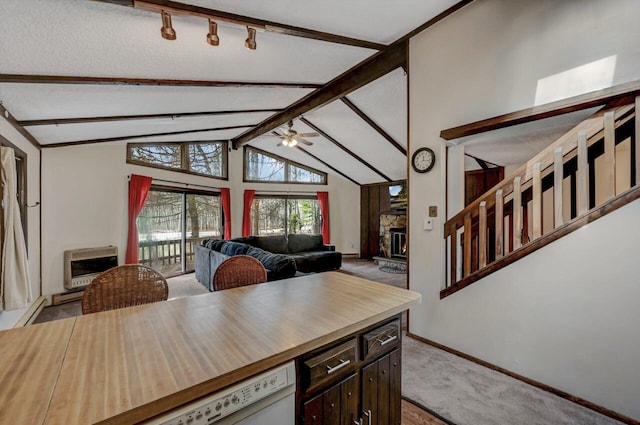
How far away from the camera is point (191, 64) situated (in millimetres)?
2645

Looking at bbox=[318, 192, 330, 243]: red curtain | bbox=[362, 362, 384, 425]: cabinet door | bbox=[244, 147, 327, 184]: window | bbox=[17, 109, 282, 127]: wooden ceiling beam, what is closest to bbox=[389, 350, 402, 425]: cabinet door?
bbox=[362, 362, 384, 425]: cabinet door

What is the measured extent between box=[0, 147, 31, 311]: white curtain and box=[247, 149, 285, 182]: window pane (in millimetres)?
5217

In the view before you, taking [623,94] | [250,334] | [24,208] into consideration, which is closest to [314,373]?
[250,334]

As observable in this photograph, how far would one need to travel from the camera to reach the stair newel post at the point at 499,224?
240 cm

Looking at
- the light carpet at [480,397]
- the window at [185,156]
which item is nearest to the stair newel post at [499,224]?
the light carpet at [480,397]

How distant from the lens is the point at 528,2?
2.20 metres

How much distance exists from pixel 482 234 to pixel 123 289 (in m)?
2.74

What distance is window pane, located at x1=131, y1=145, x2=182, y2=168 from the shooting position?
5.34 metres

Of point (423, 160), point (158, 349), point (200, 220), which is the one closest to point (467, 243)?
point (423, 160)

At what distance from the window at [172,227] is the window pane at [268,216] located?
1.35 meters

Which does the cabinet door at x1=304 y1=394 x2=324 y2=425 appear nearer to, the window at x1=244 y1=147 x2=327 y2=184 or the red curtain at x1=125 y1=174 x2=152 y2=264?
the red curtain at x1=125 y1=174 x2=152 y2=264

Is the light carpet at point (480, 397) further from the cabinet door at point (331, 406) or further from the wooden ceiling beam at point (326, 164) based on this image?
the wooden ceiling beam at point (326, 164)

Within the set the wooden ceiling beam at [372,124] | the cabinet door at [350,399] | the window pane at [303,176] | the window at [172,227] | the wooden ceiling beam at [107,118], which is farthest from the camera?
the window pane at [303,176]

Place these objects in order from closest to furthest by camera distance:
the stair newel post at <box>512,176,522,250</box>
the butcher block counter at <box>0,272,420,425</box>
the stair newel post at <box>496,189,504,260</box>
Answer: the butcher block counter at <box>0,272,420,425</box>
the stair newel post at <box>512,176,522,250</box>
the stair newel post at <box>496,189,504,260</box>
